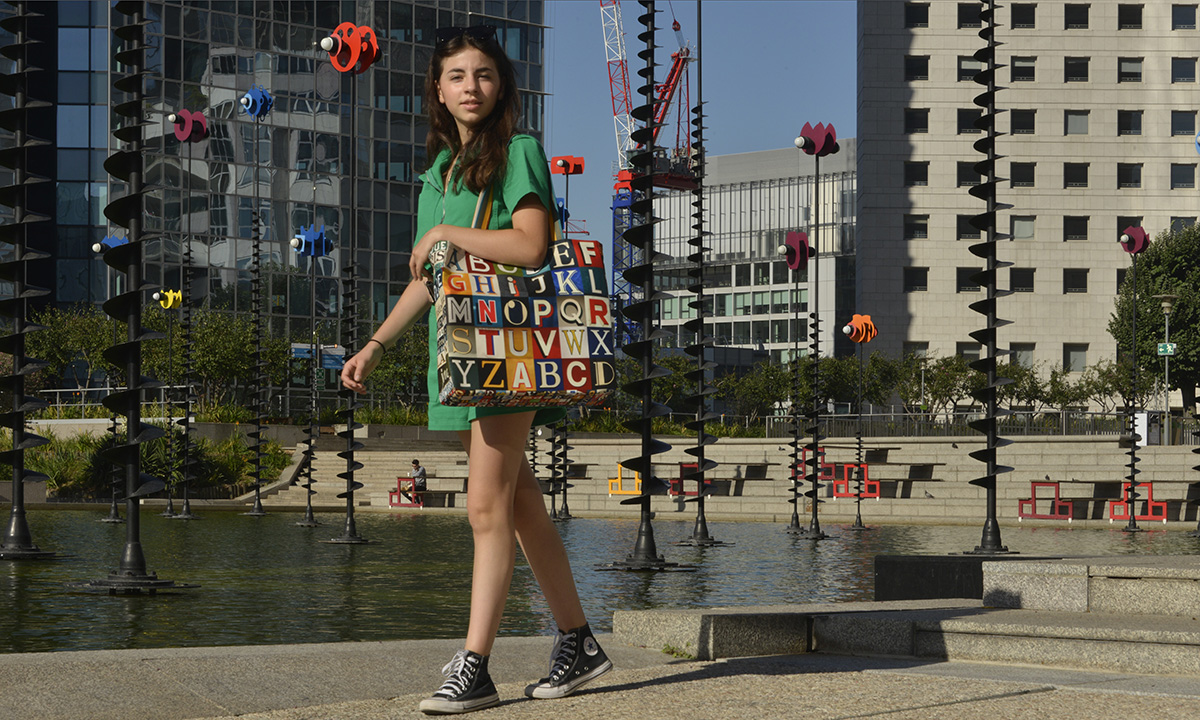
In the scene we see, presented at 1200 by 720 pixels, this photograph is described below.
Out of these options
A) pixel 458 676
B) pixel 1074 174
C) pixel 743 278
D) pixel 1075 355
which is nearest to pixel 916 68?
pixel 1074 174

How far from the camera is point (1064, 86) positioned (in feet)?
243

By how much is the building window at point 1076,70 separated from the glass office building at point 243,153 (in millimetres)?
33988

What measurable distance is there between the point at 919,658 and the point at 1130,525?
23.3m

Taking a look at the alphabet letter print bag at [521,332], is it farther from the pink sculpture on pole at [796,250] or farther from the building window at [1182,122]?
the building window at [1182,122]

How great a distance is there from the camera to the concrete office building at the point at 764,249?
372 feet

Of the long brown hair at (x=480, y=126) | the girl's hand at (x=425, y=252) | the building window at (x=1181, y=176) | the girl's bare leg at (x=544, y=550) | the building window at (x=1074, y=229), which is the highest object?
the building window at (x=1181, y=176)

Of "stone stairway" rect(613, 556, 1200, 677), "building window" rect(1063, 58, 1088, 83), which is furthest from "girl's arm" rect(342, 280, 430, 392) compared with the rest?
"building window" rect(1063, 58, 1088, 83)

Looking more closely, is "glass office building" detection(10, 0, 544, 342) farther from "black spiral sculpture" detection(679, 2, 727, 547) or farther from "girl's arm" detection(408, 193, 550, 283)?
"girl's arm" detection(408, 193, 550, 283)

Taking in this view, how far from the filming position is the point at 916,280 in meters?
75.9

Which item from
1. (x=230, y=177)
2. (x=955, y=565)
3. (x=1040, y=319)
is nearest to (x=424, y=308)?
(x=955, y=565)

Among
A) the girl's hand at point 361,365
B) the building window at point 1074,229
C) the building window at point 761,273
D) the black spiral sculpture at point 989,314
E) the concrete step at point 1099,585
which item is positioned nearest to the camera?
the girl's hand at point 361,365

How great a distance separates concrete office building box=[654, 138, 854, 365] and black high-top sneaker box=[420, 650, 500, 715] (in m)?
99.5

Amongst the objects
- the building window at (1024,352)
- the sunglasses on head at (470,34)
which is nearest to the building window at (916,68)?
the building window at (1024,352)

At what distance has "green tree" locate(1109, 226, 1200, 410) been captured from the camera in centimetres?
6066
